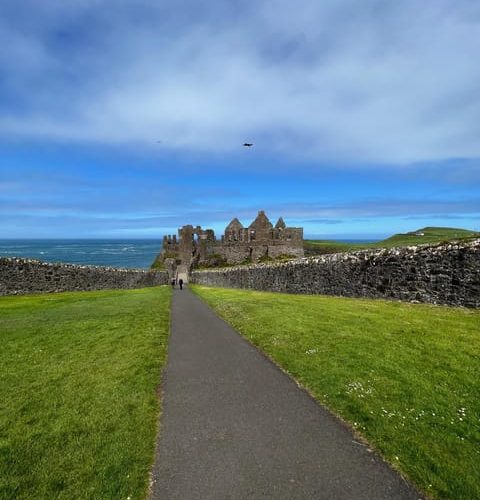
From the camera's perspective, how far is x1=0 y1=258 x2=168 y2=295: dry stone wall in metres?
31.0

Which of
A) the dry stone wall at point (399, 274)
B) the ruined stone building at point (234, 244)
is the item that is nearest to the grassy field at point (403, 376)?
the dry stone wall at point (399, 274)

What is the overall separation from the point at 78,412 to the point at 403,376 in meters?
6.41

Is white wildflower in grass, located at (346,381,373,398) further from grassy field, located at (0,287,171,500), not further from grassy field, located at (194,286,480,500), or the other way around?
grassy field, located at (0,287,171,500)

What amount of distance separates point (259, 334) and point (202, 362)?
3146 mm

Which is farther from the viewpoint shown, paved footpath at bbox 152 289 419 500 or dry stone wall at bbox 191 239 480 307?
dry stone wall at bbox 191 239 480 307

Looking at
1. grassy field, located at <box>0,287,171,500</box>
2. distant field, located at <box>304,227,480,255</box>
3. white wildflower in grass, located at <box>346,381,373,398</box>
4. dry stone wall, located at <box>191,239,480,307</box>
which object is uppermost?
distant field, located at <box>304,227,480,255</box>

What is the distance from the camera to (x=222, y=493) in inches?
178

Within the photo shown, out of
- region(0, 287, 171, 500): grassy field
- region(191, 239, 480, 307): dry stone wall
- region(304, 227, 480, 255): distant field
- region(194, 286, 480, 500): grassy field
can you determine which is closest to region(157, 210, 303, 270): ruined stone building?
region(304, 227, 480, 255): distant field

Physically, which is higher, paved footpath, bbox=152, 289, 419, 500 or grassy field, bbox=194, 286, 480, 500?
grassy field, bbox=194, 286, 480, 500

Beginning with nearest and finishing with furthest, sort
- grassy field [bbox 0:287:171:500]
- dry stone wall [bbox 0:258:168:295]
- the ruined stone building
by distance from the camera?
grassy field [bbox 0:287:171:500], dry stone wall [bbox 0:258:168:295], the ruined stone building

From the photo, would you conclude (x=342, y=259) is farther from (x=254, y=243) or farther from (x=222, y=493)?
(x=254, y=243)

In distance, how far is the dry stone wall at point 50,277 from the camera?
1221 inches

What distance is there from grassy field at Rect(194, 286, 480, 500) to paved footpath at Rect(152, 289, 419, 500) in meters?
0.44

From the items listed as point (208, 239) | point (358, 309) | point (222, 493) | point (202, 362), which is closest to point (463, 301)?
point (358, 309)
